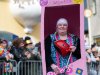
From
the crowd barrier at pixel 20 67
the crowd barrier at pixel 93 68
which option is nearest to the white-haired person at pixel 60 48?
the crowd barrier at pixel 20 67

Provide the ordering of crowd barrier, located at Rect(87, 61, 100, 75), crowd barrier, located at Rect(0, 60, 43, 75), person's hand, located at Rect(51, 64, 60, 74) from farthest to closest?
crowd barrier, located at Rect(87, 61, 100, 75), crowd barrier, located at Rect(0, 60, 43, 75), person's hand, located at Rect(51, 64, 60, 74)

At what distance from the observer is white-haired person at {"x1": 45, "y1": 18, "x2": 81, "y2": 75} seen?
6.59 meters

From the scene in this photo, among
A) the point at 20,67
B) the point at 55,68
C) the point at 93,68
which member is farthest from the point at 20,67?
the point at 55,68

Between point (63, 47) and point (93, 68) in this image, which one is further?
point (93, 68)

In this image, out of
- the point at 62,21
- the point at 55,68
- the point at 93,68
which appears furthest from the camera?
the point at 93,68

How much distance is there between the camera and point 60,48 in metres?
6.59

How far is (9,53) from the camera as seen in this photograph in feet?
28.7

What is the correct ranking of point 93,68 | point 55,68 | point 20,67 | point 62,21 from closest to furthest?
point 55,68 < point 62,21 < point 20,67 < point 93,68

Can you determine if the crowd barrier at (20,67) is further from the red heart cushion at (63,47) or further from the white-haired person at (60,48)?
the red heart cushion at (63,47)

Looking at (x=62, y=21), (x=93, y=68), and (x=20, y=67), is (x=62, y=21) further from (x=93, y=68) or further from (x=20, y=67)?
(x=93, y=68)

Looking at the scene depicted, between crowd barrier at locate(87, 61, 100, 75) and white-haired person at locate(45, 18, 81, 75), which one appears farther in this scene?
crowd barrier at locate(87, 61, 100, 75)

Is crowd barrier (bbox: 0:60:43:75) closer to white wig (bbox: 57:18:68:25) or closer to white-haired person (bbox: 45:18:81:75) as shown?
white-haired person (bbox: 45:18:81:75)

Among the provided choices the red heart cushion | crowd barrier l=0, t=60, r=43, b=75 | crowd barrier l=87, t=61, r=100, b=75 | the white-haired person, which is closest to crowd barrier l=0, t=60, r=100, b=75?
crowd barrier l=0, t=60, r=43, b=75

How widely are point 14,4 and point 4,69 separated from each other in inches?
183
